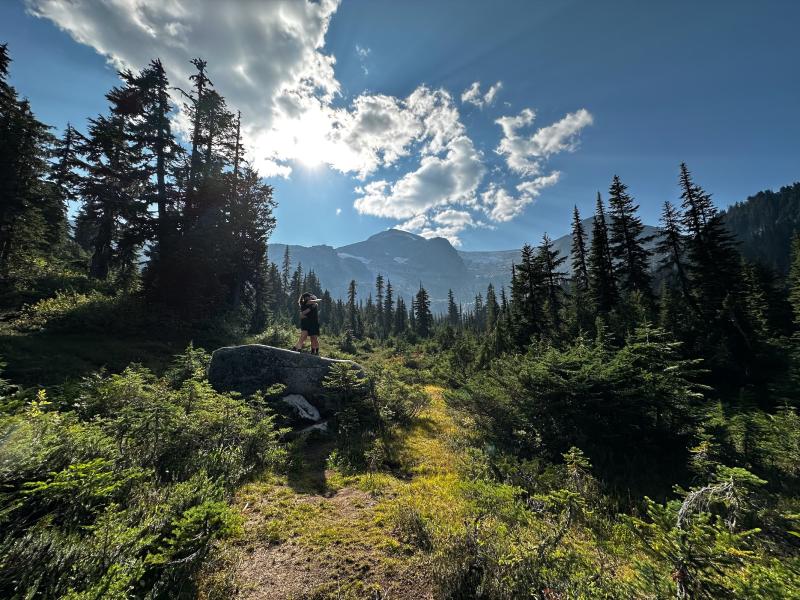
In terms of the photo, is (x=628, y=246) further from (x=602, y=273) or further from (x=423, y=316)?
(x=423, y=316)

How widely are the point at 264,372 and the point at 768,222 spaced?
19745 centimetres

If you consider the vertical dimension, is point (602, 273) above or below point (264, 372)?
above

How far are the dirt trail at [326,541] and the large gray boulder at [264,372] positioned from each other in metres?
3.37

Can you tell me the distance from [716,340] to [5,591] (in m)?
27.6

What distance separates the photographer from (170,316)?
16531mm

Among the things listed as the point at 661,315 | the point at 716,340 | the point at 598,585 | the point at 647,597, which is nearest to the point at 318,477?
the point at 598,585

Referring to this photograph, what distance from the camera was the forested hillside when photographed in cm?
291

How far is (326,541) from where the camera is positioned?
14.3ft

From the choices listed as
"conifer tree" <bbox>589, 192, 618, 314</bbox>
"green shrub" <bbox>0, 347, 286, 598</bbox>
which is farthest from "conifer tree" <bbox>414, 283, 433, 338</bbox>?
"green shrub" <bbox>0, 347, 286, 598</bbox>

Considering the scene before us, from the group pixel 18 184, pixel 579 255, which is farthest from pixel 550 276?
pixel 18 184

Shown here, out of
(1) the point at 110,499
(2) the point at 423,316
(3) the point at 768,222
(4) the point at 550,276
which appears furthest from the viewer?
(3) the point at 768,222

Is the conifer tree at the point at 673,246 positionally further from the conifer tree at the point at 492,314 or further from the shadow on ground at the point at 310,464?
the shadow on ground at the point at 310,464

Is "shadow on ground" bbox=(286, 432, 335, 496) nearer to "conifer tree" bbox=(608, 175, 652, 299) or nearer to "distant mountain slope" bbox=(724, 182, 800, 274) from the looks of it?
Answer: "conifer tree" bbox=(608, 175, 652, 299)

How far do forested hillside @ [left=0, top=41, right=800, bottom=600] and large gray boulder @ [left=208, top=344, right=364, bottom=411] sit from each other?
21.1 inches
